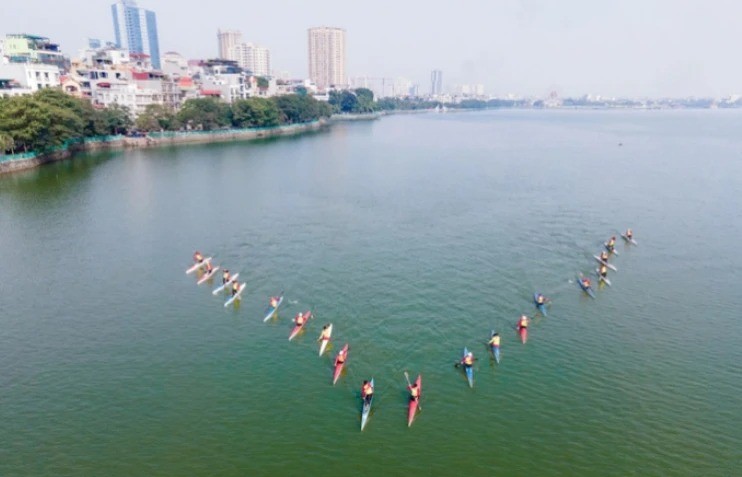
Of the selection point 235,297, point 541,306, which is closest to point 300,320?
point 235,297

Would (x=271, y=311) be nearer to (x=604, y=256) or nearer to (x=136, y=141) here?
(x=604, y=256)

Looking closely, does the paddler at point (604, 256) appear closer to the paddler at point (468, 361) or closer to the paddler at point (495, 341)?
the paddler at point (495, 341)

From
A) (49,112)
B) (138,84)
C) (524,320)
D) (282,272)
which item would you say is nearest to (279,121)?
(138,84)

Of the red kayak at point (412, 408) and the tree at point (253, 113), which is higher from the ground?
the tree at point (253, 113)

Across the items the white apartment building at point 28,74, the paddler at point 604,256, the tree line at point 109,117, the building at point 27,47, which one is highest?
the building at point 27,47

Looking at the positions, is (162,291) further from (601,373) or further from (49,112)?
(49,112)

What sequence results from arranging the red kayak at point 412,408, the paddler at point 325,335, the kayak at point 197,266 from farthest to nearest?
1. the kayak at point 197,266
2. the paddler at point 325,335
3. the red kayak at point 412,408

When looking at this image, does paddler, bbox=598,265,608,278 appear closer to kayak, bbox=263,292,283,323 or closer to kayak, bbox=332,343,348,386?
kayak, bbox=332,343,348,386

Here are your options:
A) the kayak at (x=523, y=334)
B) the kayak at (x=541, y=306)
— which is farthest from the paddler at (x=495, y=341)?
the kayak at (x=541, y=306)
